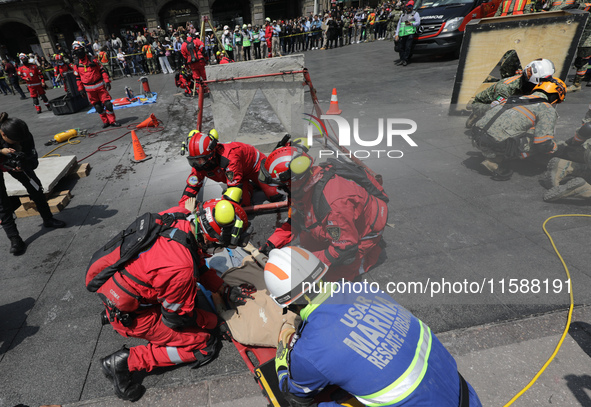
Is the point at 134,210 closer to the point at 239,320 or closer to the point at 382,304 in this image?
the point at 239,320

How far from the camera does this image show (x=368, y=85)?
425 inches

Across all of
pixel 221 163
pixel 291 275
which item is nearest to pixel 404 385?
pixel 291 275

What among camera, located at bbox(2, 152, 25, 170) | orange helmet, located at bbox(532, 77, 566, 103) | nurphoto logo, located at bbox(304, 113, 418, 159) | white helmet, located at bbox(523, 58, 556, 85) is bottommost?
nurphoto logo, located at bbox(304, 113, 418, 159)

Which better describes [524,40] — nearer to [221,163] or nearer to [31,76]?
[221,163]

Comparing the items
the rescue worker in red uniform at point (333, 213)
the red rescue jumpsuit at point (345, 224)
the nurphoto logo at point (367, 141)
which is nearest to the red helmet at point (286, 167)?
the rescue worker in red uniform at point (333, 213)

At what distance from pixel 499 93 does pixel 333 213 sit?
5174mm

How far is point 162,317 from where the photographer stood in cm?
254

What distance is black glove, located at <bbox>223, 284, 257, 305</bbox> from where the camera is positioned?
2.99 metres

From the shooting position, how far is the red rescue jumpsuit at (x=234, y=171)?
4.36 m

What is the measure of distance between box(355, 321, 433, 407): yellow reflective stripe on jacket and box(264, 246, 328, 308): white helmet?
613mm

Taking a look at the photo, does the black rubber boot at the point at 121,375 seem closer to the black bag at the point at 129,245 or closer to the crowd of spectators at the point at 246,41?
the black bag at the point at 129,245

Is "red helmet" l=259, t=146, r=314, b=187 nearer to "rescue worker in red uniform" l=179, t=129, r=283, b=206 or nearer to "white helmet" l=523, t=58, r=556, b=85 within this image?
"rescue worker in red uniform" l=179, t=129, r=283, b=206

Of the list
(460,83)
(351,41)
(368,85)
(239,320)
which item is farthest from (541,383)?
(351,41)

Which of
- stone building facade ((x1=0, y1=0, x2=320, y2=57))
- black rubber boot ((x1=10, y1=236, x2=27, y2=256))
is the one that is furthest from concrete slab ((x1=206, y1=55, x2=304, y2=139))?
stone building facade ((x1=0, y1=0, x2=320, y2=57))
